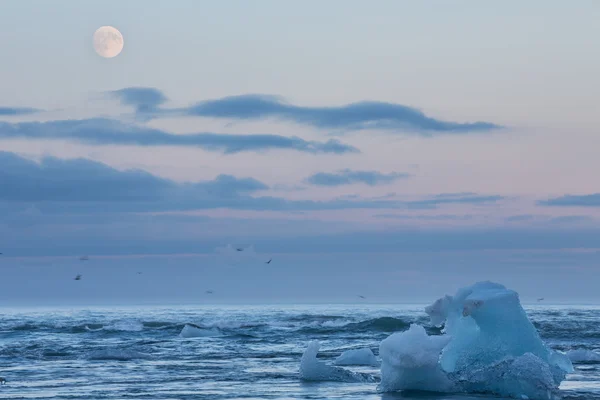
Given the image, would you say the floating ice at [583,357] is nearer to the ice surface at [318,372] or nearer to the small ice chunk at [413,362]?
the ice surface at [318,372]

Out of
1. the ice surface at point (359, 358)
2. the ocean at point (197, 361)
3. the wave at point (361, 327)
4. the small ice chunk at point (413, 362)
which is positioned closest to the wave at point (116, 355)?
the ocean at point (197, 361)

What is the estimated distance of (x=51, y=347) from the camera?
136 ft

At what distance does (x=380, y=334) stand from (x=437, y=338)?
3060 cm

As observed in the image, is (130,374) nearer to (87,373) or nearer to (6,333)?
(87,373)

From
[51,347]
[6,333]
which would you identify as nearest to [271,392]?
[51,347]

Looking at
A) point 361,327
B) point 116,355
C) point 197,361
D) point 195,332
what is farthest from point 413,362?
point 361,327

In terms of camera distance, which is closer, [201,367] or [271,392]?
[271,392]

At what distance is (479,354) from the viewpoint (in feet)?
77.1

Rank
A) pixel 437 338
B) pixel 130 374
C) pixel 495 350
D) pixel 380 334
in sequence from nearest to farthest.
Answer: pixel 437 338 → pixel 495 350 → pixel 130 374 → pixel 380 334

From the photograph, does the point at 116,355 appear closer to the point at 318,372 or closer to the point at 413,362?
the point at 318,372

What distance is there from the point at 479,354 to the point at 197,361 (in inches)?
506

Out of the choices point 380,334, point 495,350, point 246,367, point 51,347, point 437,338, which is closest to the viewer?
point 437,338

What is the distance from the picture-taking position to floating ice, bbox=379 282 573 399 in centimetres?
2158

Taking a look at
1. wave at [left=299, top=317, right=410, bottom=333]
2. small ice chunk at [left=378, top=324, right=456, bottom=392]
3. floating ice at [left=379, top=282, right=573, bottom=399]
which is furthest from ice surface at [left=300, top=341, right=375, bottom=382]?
wave at [left=299, top=317, right=410, bottom=333]
